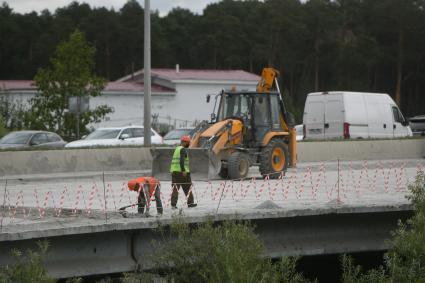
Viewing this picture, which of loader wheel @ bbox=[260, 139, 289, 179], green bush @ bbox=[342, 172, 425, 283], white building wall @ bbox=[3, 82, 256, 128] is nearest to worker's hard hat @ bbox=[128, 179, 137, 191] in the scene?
green bush @ bbox=[342, 172, 425, 283]

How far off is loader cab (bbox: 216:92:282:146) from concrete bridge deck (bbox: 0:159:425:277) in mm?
1340

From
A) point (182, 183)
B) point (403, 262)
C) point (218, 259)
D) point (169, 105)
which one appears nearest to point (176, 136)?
point (182, 183)

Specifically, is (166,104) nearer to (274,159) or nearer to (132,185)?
(274,159)

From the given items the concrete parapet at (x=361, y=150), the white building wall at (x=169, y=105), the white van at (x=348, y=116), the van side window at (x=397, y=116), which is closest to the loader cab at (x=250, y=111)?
the concrete parapet at (x=361, y=150)

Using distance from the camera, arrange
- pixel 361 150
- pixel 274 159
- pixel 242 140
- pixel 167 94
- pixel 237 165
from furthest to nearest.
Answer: pixel 167 94 < pixel 361 150 < pixel 274 159 < pixel 242 140 < pixel 237 165

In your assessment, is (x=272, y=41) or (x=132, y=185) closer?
(x=132, y=185)

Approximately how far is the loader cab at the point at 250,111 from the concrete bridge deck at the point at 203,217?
134 cm

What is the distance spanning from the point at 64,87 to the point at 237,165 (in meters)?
25.0

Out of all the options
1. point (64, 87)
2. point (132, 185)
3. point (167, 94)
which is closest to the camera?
point (132, 185)

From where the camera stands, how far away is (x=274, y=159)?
27.3 m

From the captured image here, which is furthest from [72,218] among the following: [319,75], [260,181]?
[319,75]

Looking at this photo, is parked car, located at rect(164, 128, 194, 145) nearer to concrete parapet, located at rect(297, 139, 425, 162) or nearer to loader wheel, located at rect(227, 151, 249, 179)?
concrete parapet, located at rect(297, 139, 425, 162)

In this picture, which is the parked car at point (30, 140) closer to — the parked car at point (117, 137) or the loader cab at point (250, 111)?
the parked car at point (117, 137)

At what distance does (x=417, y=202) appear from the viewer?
16.0m
